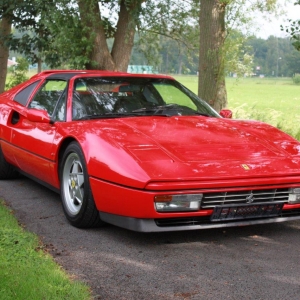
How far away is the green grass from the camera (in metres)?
3.34

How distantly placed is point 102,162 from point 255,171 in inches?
44.4

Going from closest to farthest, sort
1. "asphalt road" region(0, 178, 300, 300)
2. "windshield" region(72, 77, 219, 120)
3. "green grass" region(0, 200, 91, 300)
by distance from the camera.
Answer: "green grass" region(0, 200, 91, 300) → "asphalt road" region(0, 178, 300, 300) → "windshield" region(72, 77, 219, 120)

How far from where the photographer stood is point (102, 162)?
4.58 metres

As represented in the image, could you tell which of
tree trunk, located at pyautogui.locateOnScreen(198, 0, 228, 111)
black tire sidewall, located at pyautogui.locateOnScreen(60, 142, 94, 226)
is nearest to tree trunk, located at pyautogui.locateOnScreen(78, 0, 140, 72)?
tree trunk, located at pyautogui.locateOnScreen(198, 0, 228, 111)

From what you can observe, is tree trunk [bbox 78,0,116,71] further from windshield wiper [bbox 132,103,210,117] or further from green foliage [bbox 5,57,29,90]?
green foliage [bbox 5,57,29,90]

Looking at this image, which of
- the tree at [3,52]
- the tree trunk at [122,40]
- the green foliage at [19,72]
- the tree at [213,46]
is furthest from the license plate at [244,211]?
the green foliage at [19,72]

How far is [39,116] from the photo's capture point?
222 inches

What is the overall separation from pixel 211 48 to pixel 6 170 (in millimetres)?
3887

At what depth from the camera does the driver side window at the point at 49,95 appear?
19.6ft

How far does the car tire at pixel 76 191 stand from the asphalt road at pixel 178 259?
10cm

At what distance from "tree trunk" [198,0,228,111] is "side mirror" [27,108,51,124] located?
14.0ft

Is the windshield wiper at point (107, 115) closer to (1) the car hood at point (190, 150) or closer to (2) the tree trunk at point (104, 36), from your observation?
(1) the car hood at point (190, 150)

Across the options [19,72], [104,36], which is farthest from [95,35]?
[19,72]

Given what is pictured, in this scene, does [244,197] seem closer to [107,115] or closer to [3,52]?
[107,115]
